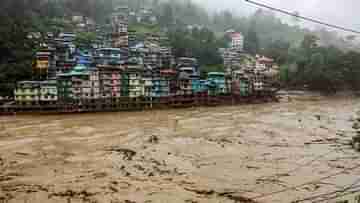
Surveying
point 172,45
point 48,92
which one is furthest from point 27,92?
point 172,45

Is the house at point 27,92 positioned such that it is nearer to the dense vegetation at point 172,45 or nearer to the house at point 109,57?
the dense vegetation at point 172,45

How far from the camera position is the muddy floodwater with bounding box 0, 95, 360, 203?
26.7ft

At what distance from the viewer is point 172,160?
37.4 feet

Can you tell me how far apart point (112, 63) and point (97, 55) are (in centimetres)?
244

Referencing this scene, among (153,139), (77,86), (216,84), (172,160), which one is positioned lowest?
(172,160)

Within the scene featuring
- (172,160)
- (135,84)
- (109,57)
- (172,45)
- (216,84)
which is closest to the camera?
(172,160)

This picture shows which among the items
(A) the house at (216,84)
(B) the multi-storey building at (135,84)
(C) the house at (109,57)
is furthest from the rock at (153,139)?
(C) the house at (109,57)

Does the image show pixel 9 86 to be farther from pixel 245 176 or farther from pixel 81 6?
pixel 81 6

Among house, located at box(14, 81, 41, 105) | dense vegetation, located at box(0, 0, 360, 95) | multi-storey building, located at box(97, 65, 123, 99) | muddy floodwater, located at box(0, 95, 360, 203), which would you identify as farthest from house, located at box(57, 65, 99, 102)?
dense vegetation, located at box(0, 0, 360, 95)

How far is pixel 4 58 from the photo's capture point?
2814 centimetres

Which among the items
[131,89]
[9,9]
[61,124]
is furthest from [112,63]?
[9,9]

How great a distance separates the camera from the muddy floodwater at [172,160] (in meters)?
8.15

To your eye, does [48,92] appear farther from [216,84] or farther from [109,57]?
[216,84]

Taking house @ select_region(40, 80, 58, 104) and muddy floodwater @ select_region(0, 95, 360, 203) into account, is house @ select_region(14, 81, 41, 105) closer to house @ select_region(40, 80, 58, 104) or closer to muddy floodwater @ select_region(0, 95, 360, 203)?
house @ select_region(40, 80, 58, 104)
